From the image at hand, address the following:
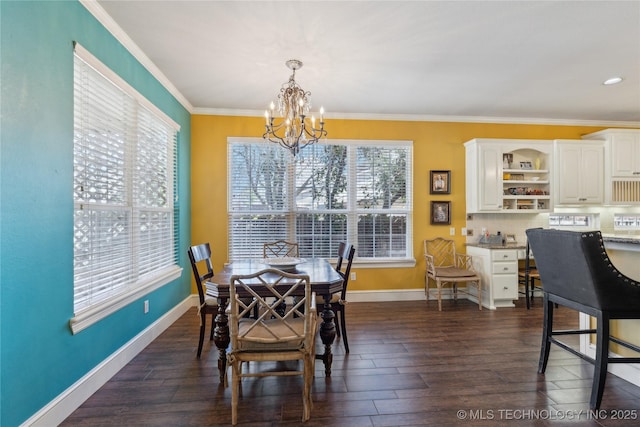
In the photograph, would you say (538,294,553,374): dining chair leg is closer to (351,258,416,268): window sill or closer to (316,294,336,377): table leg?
(316,294,336,377): table leg

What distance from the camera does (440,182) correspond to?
Answer: 15.5 feet

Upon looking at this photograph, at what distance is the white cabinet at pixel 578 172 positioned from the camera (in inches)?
179

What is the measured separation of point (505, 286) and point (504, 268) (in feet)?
0.78

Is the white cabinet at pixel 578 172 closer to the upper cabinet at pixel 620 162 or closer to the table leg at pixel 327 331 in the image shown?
the upper cabinet at pixel 620 162

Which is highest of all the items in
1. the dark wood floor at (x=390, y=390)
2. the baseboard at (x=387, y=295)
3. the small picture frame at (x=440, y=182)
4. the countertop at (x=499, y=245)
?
the small picture frame at (x=440, y=182)

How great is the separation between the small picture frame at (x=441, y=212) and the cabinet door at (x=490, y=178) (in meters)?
0.44

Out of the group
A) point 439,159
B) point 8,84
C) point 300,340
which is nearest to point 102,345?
point 300,340

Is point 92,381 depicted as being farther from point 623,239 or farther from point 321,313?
point 623,239

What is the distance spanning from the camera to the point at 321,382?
2342mm

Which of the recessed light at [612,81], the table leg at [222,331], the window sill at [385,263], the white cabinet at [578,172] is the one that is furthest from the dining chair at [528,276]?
the table leg at [222,331]

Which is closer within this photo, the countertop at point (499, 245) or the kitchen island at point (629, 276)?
the kitchen island at point (629, 276)

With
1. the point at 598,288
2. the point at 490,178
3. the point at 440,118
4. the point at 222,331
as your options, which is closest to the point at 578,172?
the point at 490,178

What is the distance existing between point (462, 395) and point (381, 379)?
0.55 meters

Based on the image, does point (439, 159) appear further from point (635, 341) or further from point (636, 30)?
point (635, 341)
